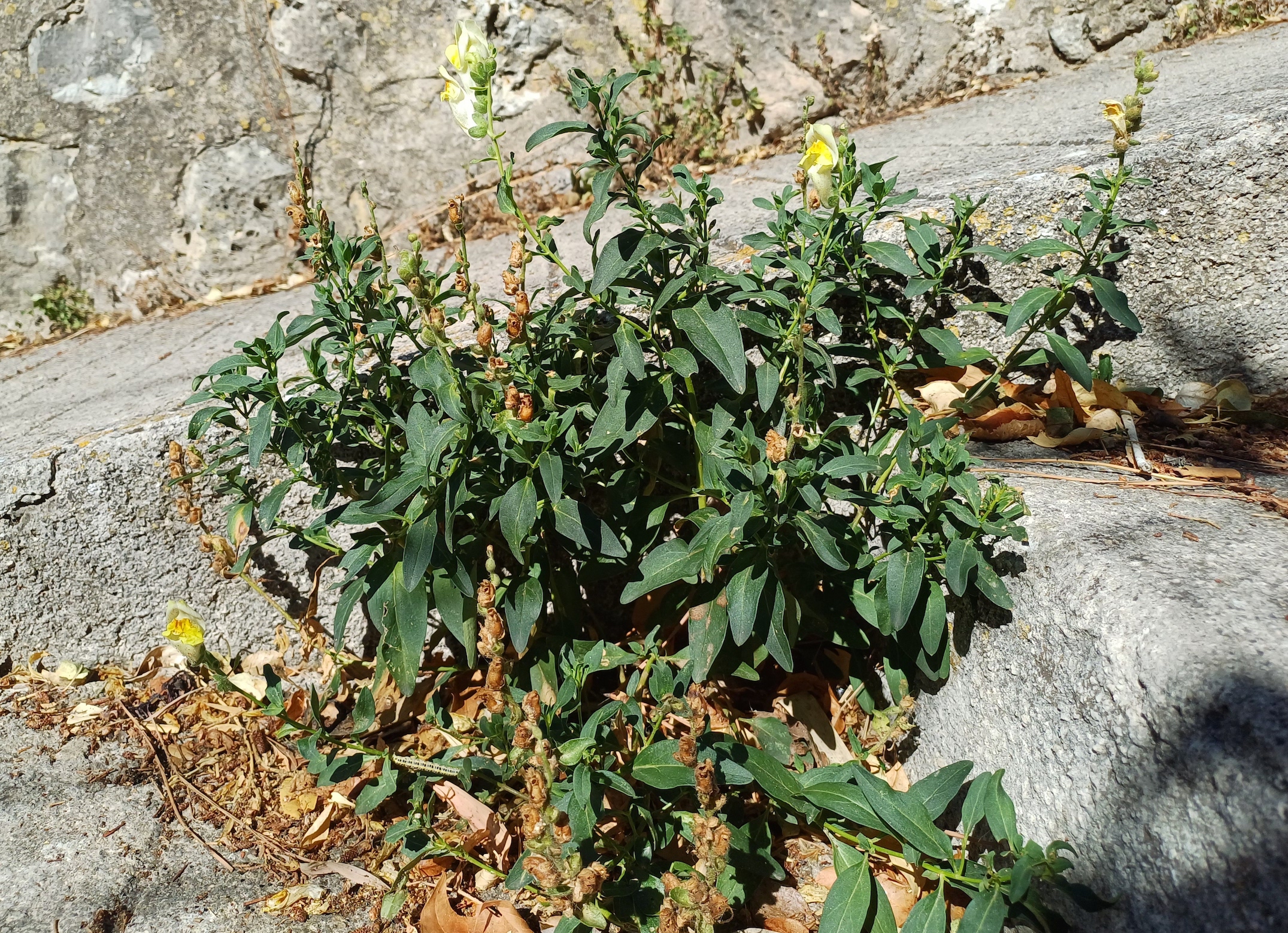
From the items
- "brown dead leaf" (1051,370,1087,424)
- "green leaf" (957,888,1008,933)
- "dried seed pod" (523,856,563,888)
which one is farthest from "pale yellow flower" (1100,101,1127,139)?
"dried seed pod" (523,856,563,888)

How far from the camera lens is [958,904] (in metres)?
1.89

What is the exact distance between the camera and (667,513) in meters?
2.39

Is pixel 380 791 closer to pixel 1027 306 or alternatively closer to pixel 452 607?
pixel 452 607

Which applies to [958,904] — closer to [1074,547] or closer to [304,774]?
[1074,547]

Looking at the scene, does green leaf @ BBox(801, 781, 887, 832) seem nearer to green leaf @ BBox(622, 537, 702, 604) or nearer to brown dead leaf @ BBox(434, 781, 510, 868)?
green leaf @ BBox(622, 537, 702, 604)

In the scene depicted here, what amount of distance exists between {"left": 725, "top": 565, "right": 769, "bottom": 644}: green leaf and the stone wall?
9.19 feet

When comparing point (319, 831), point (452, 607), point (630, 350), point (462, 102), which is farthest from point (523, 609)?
point (462, 102)

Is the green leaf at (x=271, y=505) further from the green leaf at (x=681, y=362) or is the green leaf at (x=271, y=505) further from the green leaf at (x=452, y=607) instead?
the green leaf at (x=681, y=362)

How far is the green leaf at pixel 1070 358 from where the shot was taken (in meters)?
2.23

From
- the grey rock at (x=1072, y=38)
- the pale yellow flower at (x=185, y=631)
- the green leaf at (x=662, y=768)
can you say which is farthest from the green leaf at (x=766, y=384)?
the grey rock at (x=1072, y=38)

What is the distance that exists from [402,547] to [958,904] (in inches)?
56.5

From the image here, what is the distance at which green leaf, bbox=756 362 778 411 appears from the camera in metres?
2.04

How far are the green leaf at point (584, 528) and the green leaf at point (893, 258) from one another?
956 millimetres

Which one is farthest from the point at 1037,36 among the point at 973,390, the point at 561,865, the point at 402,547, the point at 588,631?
the point at 561,865
